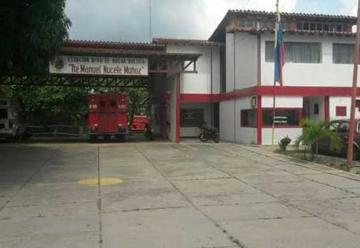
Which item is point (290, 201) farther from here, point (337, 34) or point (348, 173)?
point (337, 34)

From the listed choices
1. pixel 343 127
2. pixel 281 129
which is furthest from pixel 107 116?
pixel 343 127

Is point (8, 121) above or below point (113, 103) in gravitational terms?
below

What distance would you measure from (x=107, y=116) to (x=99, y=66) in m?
4.03

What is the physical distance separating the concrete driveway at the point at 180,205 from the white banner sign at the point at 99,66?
10.8m

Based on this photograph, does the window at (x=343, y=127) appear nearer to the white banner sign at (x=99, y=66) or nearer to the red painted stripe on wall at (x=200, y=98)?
the white banner sign at (x=99, y=66)

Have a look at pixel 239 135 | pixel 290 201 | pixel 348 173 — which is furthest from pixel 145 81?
pixel 290 201

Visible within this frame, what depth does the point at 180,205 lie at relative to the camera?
39.4 feet

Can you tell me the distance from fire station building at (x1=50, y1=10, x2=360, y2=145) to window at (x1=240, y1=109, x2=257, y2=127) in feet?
0.17

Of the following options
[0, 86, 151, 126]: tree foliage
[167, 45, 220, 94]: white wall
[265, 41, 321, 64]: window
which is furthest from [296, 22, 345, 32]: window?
[0, 86, 151, 126]: tree foliage

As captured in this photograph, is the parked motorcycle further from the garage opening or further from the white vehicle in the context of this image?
the white vehicle

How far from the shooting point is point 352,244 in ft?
27.6

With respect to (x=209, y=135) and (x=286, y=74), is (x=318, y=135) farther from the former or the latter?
(x=209, y=135)

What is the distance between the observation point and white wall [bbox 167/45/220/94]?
37.3 metres

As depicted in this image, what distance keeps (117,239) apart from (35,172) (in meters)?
10.4
